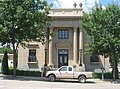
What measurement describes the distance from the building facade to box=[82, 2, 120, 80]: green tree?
53.5 ft

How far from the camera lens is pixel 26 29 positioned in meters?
31.7

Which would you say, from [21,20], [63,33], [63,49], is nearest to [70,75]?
[21,20]

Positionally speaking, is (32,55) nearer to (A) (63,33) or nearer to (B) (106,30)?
(A) (63,33)

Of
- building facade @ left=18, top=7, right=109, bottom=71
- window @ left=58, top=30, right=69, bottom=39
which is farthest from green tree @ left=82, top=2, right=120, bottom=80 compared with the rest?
window @ left=58, top=30, right=69, bottom=39

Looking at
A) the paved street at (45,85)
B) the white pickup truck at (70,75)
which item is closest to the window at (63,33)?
the white pickup truck at (70,75)

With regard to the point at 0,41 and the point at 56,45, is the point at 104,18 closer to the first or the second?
the point at 0,41

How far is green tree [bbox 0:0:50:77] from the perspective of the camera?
3084 centimetres

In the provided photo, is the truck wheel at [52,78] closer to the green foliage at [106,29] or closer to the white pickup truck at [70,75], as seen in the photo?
the white pickup truck at [70,75]

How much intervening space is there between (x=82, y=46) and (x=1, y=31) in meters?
20.6

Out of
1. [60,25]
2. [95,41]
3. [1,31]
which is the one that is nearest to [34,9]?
[1,31]

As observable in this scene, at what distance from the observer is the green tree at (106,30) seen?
3088 cm

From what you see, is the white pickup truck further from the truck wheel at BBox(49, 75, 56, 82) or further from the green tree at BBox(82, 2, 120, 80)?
the green tree at BBox(82, 2, 120, 80)

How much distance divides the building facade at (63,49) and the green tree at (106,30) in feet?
53.5

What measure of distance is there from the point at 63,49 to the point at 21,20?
19.7 meters
